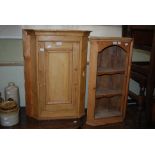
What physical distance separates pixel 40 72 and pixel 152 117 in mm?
1370

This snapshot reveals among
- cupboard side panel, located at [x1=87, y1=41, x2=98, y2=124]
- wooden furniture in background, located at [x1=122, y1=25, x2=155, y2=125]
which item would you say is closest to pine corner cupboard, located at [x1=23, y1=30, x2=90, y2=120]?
cupboard side panel, located at [x1=87, y1=41, x2=98, y2=124]

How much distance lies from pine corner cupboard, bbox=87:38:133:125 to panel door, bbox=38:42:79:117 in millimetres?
252

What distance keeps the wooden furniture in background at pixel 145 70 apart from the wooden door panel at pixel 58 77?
31.8 inches

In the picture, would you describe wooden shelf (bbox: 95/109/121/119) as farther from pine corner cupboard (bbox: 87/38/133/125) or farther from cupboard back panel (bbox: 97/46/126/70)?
cupboard back panel (bbox: 97/46/126/70)

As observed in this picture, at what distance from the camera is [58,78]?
7.84ft

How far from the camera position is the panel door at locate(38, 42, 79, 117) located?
7.43 feet

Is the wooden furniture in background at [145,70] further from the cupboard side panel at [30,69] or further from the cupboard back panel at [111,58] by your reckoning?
the cupboard side panel at [30,69]

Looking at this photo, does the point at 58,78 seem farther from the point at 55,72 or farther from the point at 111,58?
the point at 111,58

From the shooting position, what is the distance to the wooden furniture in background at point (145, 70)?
196 centimetres

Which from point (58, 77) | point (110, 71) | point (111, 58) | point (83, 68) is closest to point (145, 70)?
point (110, 71)

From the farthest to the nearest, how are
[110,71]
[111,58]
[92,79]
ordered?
[111,58], [110,71], [92,79]

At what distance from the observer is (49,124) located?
8.05 ft

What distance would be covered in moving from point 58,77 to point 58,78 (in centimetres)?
1

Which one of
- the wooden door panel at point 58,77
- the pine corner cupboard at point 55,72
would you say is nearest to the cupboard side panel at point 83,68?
the pine corner cupboard at point 55,72
